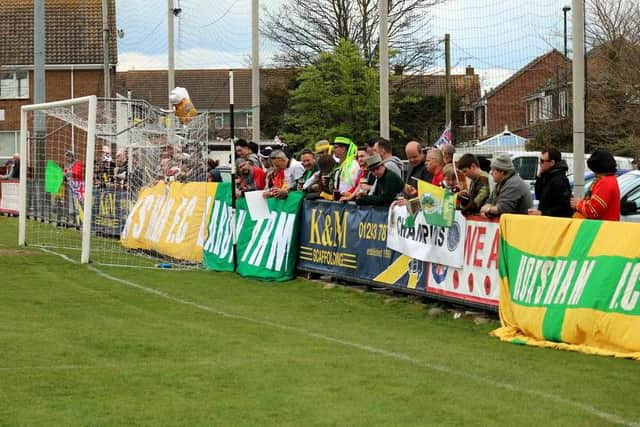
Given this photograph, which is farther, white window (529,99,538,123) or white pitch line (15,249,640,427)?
Result: white window (529,99,538,123)

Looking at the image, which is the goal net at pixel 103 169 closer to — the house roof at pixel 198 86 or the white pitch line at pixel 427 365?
the white pitch line at pixel 427 365

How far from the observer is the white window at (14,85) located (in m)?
64.6

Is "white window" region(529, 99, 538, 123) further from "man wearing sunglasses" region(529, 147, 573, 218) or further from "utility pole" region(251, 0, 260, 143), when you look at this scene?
"man wearing sunglasses" region(529, 147, 573, 218)

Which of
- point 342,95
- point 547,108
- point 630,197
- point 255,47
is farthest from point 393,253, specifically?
point 342,95

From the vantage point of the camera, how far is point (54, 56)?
66.4 metres

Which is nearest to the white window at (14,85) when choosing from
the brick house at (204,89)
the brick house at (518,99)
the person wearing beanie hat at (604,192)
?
the brick house at (204,89)

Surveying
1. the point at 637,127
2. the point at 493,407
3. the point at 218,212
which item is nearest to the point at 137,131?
the point at 218,212

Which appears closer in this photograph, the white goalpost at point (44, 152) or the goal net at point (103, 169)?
the white goalpost at point (44, 152)

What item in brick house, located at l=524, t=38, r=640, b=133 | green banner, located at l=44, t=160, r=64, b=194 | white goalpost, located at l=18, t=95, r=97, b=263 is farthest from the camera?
brick house, located at l=524, t=38, r=640, b=133

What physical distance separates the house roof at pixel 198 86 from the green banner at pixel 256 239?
72.2m

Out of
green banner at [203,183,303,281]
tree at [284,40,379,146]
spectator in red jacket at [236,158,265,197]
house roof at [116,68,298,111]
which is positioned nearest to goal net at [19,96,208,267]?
green banner at [203,183,303,281]

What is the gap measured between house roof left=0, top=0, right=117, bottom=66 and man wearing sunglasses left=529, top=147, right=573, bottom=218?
182 ft

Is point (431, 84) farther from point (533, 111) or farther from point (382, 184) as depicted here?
point (382, 184)

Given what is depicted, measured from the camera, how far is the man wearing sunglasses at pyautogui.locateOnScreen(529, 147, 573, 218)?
12828 millimetres
